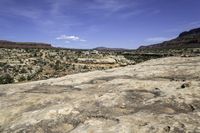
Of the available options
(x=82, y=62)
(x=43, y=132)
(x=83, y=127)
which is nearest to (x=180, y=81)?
(x=83, y=127)

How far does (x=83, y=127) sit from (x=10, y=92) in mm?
5307

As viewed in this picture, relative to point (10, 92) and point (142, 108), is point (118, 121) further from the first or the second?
point (10, 92)

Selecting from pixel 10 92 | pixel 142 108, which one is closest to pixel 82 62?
pixel 10 92

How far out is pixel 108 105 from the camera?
28.1 ft

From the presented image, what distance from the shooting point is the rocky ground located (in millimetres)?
6938

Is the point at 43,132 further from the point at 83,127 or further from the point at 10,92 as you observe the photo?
the point at 10,92

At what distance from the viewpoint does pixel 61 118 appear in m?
7.70

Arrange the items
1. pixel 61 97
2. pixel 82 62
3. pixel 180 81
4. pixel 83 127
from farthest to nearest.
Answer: pixel 82 62
pixel 180 81
pixel 61 97
pixel 83 127

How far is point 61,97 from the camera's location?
974 centimetres

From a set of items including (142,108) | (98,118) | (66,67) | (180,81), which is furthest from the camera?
(66,67)

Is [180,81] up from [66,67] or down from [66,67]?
up

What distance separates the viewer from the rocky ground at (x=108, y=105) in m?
6.94

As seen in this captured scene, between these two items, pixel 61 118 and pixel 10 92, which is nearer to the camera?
pixel 61 118

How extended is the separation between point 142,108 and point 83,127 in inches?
83.4
